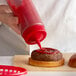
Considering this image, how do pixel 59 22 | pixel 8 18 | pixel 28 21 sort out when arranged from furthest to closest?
pixel 59 22 < pixel 8 18 < pixel 28 21

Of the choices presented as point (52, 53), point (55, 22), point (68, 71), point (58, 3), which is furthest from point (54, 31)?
point (68, 71)

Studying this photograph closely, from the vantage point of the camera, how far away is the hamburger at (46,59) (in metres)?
1.39

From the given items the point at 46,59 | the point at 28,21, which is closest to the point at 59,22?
the point at 46,59

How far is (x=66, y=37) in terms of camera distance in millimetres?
1822

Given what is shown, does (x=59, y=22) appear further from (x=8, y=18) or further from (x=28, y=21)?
(x=28, y=21)

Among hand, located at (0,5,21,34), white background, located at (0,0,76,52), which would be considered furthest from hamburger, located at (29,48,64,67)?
white background, located at (0,0,76,52)

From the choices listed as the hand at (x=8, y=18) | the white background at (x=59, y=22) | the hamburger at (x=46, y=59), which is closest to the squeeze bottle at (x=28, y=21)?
the hand at (x=8, y=18)

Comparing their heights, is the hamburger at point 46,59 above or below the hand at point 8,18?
below

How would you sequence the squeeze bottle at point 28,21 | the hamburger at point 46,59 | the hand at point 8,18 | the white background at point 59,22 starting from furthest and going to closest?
the white background at point 59,22, the hamburger at point 46,59, the hand at point 8,18, the squeeze bottle at point 28,21

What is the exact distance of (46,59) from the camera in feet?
4.61

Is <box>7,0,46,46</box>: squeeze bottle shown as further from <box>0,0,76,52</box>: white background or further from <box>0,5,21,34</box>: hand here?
<box>0,0,76,52</box>: white background

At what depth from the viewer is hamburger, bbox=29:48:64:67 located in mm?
1386

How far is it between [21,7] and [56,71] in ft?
1.07

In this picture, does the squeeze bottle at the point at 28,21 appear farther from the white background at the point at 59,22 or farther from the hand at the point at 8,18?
the white background at the point at 59,22
